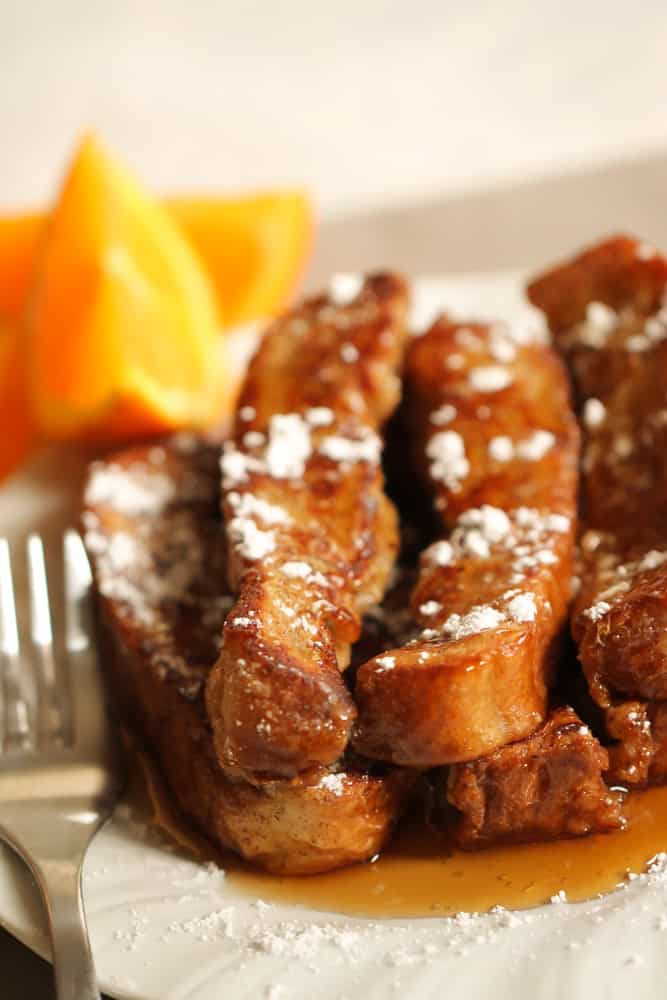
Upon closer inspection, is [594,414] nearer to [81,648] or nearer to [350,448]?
[350,448]

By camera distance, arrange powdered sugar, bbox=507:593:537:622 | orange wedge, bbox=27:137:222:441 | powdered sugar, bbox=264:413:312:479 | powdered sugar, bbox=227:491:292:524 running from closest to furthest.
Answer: powdered sugar, bbox=507:593:537:622, powdered sugar, bbox=227:491:292:524, powdered sugar, bbox=264:413:312:479, orange wedge, bbox=27:137:222:441

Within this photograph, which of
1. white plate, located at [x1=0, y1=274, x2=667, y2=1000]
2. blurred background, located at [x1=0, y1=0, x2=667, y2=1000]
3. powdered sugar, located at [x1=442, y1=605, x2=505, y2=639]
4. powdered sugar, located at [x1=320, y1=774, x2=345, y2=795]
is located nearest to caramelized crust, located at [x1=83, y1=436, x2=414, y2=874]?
powdered sugar, located at [x1=320, y1=774, x2=345, y2=795]

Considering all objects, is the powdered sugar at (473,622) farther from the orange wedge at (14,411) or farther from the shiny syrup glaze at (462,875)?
the orange wedge at (14,411)

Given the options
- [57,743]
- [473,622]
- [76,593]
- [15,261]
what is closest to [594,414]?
[473,622]

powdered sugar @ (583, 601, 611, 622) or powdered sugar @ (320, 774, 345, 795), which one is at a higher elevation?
powdered sugar @ (583, 601, 611, 622)

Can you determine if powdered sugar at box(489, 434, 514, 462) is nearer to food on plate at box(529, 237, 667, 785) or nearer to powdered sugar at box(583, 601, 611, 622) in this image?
food on plate at box(529, 237, 667, 785)

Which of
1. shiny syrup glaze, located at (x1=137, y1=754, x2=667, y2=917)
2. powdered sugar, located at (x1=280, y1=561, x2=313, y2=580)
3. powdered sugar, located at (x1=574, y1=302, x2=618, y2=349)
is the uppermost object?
powdered sugar, located at (x1=574, y1=302, x2=618, y2=349)
